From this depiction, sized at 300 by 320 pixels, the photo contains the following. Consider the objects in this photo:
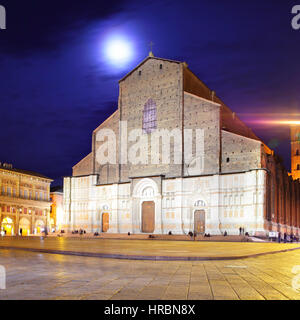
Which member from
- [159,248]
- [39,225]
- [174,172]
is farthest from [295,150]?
[159,248]

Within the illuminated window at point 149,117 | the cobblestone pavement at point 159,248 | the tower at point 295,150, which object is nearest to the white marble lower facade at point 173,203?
the illuminated window at point 149,117

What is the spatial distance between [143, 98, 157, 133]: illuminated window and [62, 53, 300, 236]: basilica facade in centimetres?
11

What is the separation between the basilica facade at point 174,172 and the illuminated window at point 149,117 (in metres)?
0.11

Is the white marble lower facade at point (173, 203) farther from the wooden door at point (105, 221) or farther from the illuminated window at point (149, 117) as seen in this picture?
the illuminated window at point (149, 117)

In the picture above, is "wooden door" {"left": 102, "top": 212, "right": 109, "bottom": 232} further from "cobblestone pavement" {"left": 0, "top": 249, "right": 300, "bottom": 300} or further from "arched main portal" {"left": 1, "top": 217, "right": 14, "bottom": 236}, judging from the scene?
"cobblestone pavement" {"left": 0, "top": 249, "right": 300, "bottom": 300}

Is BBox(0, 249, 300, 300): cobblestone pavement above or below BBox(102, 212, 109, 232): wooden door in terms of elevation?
above

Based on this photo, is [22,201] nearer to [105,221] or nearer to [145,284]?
[105,221]

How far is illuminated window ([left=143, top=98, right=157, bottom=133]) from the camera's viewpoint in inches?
1717

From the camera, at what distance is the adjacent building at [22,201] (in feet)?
183

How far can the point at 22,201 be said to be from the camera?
193 ft

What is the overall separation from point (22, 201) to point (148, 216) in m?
24.5

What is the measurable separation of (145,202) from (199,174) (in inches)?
287

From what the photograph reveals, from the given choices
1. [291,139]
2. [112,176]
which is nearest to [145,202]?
[112,176]

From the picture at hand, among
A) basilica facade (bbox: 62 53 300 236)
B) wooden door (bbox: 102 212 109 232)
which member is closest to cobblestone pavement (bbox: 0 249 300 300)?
basilica facade (bbox: 62 53 300 236)
